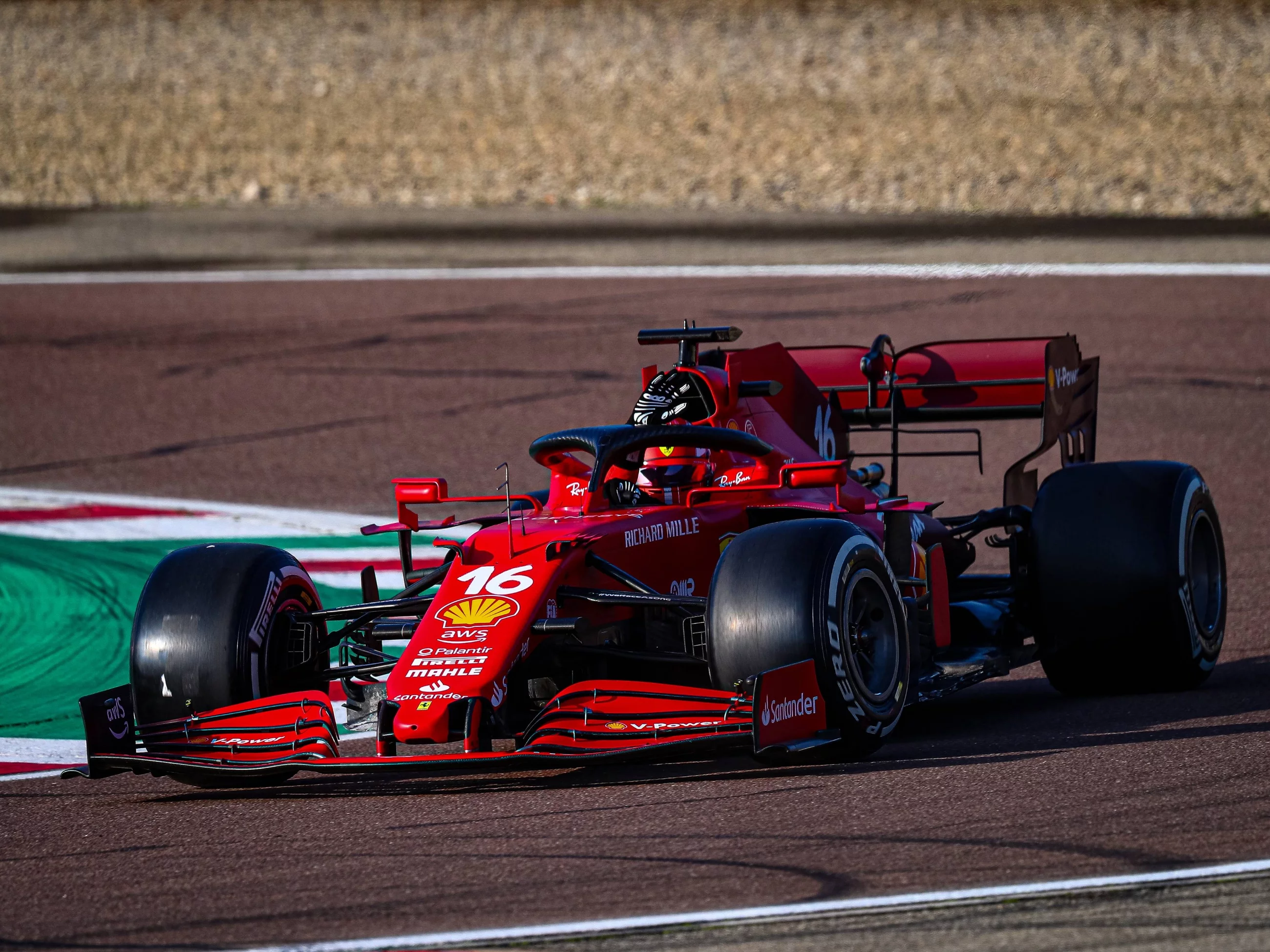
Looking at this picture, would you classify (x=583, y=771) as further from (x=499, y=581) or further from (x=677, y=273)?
(x=677, y=273)

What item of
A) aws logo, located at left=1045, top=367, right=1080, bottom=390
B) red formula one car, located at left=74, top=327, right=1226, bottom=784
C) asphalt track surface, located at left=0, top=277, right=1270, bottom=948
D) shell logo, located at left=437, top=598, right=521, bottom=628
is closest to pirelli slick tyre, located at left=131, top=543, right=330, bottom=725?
red formula one car, located at left=74, top=327, right=1226, bottom=784

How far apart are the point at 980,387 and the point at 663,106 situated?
14916 mm

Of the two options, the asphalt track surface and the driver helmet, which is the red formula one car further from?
the asphalt track surface

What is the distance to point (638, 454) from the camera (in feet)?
25.6

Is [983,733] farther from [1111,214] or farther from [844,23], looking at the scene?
[844,23]

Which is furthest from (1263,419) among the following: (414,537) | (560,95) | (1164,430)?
(560,95)

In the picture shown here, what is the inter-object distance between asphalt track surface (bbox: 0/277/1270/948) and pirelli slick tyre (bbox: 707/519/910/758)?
0.25 m

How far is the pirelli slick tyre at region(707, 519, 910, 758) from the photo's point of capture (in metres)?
6.28

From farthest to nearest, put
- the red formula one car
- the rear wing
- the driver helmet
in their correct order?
1. the rear wing
2. the driver helmet
3. the red formula one car

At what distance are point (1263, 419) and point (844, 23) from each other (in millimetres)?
13837

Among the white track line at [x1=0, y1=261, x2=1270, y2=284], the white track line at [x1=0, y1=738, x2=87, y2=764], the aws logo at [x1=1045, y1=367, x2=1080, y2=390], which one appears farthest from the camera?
the white track line at [x1=0, y1=261, x2=1270, y2=284]

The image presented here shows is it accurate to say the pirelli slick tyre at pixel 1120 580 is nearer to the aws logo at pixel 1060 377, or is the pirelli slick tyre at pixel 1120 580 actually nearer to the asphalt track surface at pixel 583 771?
the asphalt track surface at pixel 583 771

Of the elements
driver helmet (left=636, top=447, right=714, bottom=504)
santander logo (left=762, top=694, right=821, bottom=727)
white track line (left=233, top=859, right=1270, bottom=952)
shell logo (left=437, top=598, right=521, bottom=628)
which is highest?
driver helmet (left=636, top=447, right=714, bottom=504)

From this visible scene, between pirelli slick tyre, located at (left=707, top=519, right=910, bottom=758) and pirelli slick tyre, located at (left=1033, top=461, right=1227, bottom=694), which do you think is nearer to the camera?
pirelli slick tyre, located at (left=707, top=519, right=910, bottom=758)
